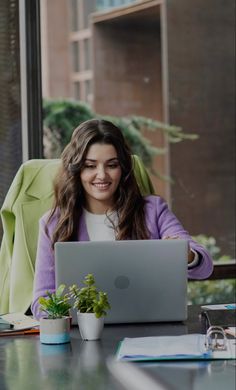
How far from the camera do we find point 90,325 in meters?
2.11

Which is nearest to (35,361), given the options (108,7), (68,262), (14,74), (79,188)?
(68,262)

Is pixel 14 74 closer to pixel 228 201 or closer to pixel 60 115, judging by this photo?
pixel 60 115

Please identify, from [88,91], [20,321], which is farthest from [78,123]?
[20,321]

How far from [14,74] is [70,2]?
30.7 inches

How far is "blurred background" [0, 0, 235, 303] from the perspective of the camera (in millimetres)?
4270

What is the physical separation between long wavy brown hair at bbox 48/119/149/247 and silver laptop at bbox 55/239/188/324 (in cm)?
43

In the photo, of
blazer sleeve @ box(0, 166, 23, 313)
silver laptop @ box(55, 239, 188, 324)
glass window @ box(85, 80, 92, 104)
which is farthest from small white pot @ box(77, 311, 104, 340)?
glass window @ box(85, 80, 92, 104)

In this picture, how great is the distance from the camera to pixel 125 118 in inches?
172

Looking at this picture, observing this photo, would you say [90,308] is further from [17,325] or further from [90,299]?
[17,325]

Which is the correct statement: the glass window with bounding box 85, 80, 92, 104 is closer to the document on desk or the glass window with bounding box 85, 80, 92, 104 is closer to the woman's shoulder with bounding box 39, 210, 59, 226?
the woman's shoulder with bounding box 39, 210, 59, 226

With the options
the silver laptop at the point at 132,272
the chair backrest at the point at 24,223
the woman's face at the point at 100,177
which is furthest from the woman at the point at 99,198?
the silver laptop at the point at 132,272

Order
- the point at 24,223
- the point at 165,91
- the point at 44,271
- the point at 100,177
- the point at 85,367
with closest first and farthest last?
the point at 85,367, the point at 44,271, the point at 100,177, the point at 24,223, the point at 165,91

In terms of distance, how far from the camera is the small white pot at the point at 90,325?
210 cm

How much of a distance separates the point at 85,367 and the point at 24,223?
1144 mm
